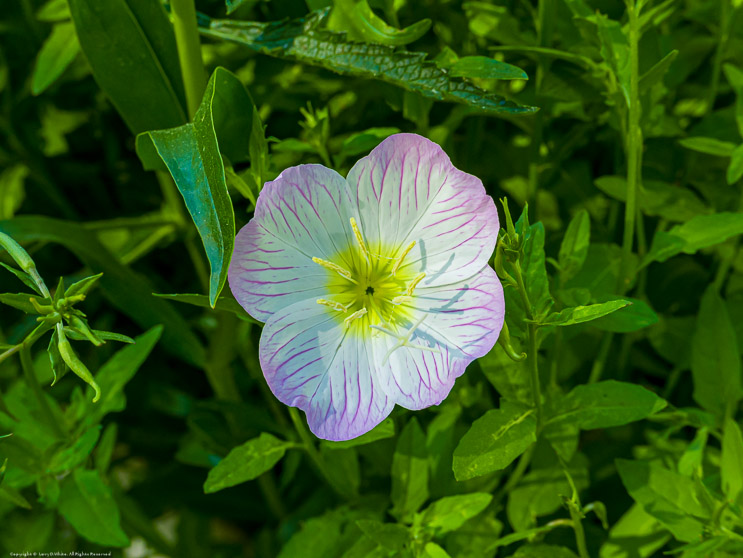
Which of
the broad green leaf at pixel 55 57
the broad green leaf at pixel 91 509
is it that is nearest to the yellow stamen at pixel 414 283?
the broad green leaf at pixel 91 509

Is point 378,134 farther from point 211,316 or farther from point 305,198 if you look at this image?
point 211,316

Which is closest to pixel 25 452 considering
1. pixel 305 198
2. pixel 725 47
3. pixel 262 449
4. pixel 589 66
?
pixel 262 449

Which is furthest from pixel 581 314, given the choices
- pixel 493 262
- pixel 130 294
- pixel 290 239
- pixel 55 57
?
pixel 55 57

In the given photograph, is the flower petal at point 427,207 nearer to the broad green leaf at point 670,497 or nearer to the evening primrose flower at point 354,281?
the evening primrose flower at point 354,281

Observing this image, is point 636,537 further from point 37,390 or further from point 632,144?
point 37,390

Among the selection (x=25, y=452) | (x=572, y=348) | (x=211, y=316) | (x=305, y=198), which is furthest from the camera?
(x=211, y=316)

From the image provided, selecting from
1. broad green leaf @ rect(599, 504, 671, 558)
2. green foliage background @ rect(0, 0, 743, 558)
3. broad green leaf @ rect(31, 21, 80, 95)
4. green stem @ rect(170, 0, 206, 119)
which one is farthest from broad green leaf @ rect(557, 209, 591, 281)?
broad green leaf @ rect(31, 21, 80, 95)

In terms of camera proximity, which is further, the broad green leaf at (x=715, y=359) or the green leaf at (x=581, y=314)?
the broad green leaf at (x=715, y=359)
